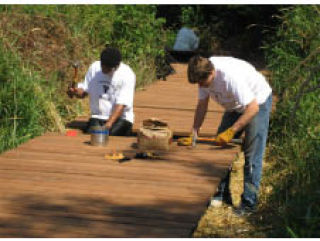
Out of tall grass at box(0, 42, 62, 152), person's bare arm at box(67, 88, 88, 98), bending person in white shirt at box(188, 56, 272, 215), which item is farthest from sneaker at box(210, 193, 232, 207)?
tall grass at box(0, 42, 62, 152)

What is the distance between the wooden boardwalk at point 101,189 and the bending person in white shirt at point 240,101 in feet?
0.80

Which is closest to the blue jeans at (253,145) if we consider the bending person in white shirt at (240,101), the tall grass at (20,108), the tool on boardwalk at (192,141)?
the bending person in white shirt at (240,101)

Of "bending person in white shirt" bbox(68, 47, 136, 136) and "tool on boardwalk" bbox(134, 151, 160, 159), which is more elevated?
"bending person in white shirt" bbox(68, 47, 136, 136)

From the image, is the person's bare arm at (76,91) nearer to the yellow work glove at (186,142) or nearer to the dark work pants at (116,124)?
the dark work pants at (116,124)

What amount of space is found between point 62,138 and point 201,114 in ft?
5.19

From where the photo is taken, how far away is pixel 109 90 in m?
7.33

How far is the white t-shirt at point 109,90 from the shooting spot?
720 cm

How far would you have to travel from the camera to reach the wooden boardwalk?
4.33 metres

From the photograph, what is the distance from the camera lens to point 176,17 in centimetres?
1859

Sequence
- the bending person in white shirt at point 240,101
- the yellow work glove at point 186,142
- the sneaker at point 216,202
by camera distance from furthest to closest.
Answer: the sneaker at point 216,202 → the yellow work glove at point 186,142 → the bending person in white shirt at point 240,101

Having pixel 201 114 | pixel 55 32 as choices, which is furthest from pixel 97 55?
pixel 201 114

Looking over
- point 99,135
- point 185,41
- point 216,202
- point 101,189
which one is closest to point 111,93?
point 99,135

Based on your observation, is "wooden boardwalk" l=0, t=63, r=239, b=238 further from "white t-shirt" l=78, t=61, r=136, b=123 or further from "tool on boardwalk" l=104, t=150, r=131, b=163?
"white t-shirt" l=78, t=61, r=136, b=123

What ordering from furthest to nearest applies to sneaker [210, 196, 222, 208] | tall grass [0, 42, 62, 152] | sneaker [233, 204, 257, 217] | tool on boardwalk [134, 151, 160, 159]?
tall grass [0, 42, 62, 152] → sneaker [210, 196, 222, 208] → sneaker [233, 204, 257, 217] → tool on boardwalk [134, 151, 160, 159]
